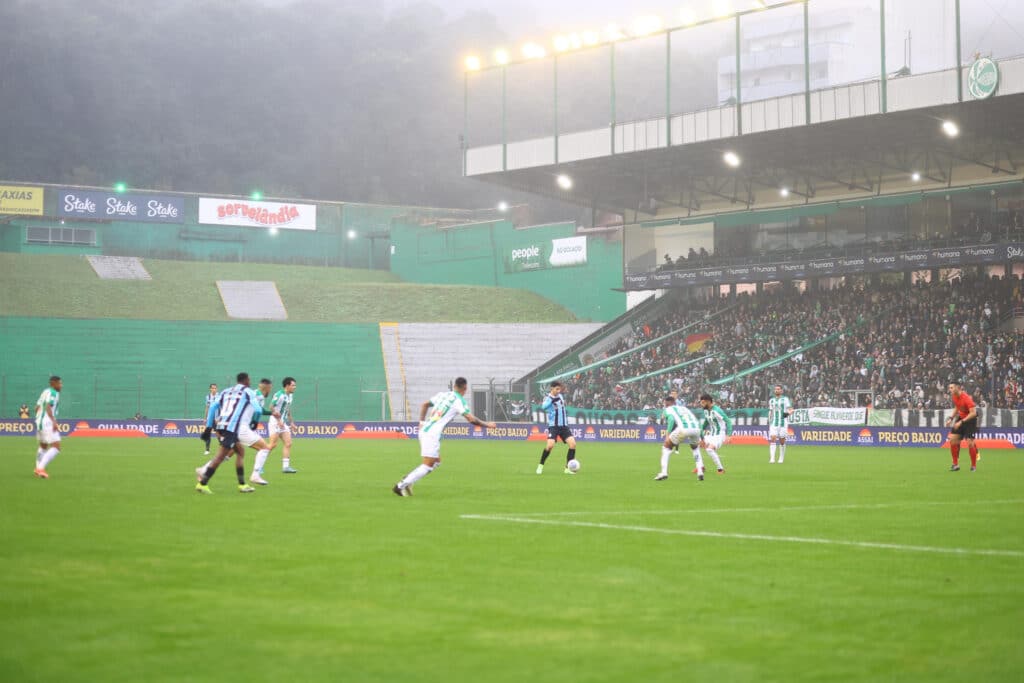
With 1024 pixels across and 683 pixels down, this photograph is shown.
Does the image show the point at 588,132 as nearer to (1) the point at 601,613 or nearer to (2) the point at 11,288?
(2) the point at 11,288

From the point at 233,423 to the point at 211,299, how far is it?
247ft

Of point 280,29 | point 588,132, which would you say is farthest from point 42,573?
point 280,29

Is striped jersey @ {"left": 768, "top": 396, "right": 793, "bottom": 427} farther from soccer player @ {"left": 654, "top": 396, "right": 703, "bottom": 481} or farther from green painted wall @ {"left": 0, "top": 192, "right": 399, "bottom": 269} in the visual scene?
green painted wall @ {"left": 0, "top": 192, "right": 399, "bottom": 269}

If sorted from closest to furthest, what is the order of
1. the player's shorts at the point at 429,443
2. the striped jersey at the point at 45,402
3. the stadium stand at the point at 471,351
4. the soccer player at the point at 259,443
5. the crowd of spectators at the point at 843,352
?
1. the player's shorts at the point at 429,443
2. the soccer player at the point at 259,443
3. the striped jersey at the point at 45,402
4. the crowd of spectators at the point at 843,352
5. the stadium stand at the point at 471,351

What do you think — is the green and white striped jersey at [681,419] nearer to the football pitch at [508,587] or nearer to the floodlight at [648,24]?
the football pitch at [508,587]

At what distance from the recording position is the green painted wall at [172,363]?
6850cm

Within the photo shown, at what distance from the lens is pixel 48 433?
83.3 feet

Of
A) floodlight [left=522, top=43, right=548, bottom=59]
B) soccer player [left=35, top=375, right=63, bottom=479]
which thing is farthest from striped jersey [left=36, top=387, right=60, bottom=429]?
floodlight [left=522, top=43, right=548, bottom=59]

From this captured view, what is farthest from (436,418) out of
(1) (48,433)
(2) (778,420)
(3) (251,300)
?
(3) (251,300)

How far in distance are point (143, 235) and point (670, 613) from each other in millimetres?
102133

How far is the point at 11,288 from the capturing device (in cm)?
8675

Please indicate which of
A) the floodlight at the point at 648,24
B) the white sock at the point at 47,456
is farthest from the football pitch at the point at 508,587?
the floodlight at the point at 648,24

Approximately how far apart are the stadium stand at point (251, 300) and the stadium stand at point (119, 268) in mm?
6777

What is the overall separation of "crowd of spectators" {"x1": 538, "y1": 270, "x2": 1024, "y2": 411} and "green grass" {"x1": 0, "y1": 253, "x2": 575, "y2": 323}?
2025cm
